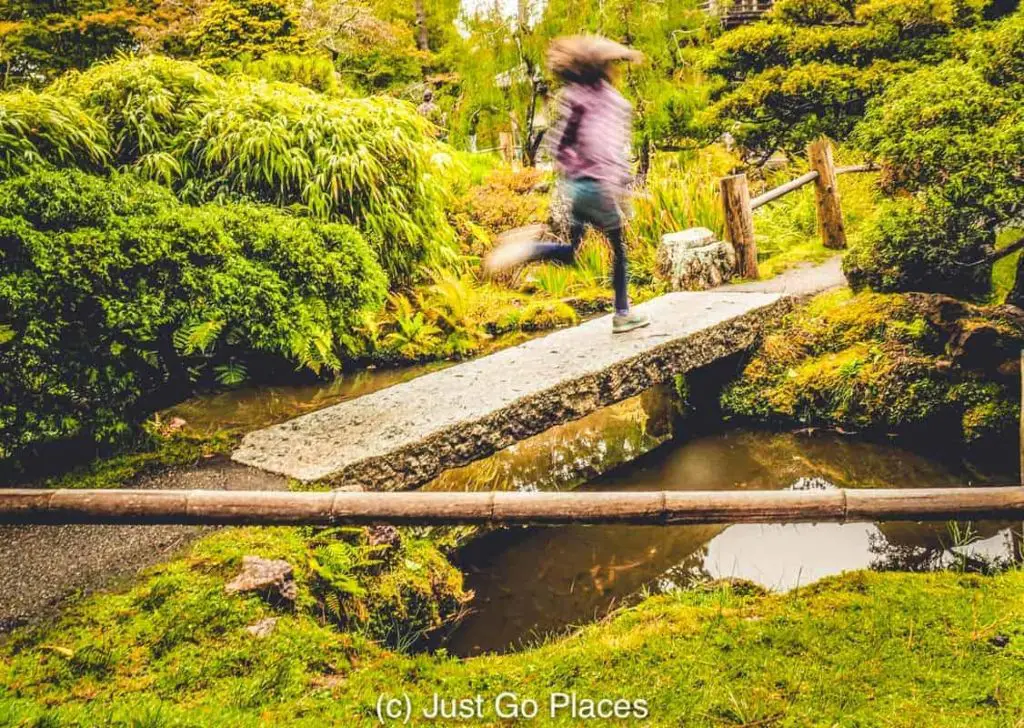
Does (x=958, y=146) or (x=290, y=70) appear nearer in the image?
(x=958, y=146)

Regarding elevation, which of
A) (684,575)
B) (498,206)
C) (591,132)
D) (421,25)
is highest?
(421,25)

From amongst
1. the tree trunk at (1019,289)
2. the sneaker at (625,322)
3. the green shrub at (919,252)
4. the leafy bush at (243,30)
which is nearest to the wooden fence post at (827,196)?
the green shrub at (919,252)

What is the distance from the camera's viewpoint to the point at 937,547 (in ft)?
12.8

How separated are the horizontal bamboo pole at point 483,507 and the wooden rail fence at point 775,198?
5.07m

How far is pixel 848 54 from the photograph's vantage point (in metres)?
9.70

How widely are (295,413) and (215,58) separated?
7.33m

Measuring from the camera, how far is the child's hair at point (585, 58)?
425 cm

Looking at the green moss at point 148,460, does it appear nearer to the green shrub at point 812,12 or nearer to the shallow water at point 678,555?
the shallow water at point 678,555

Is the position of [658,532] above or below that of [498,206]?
below

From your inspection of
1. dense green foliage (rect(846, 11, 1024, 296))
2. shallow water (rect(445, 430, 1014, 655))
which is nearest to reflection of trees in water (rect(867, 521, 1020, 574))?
shallow water (rect(445, 430, 1014, 655))

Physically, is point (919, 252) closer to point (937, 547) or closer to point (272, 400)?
point (937, 547)

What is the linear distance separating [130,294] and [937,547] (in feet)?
14.6

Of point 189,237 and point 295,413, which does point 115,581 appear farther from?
point 295,413

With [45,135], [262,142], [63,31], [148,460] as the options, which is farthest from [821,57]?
[63,31]
